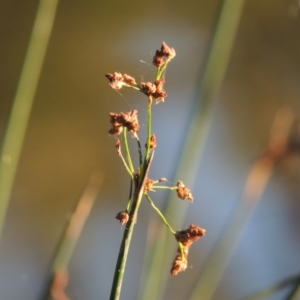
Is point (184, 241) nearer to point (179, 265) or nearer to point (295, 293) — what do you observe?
point (179, 265)

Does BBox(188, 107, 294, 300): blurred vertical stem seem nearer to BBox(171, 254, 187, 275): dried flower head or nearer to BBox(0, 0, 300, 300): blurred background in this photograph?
BBox(0, 0, 300, 300): blurred background

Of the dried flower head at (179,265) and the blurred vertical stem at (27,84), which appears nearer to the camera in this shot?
the dried flower head at (179,265)

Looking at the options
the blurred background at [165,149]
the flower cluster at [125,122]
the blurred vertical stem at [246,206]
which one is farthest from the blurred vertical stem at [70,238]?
the flower cluster at [125,122]

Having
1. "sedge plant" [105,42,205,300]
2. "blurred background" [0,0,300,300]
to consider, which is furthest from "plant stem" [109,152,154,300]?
"blurred background" [0,0,300,300]

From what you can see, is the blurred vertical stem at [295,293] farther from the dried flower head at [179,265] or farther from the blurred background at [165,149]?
the dried flower head at [179,265]

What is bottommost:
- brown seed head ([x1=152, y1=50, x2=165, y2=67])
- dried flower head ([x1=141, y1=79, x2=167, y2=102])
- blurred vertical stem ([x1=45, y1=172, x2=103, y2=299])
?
blurred vertical stem ([x1=45, y1=172, x2=103, y2=299])

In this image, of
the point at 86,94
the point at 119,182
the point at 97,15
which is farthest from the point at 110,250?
the point at 97,15

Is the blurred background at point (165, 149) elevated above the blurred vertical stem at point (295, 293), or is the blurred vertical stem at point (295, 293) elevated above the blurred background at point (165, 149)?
the blurred background at point (165, 149)
